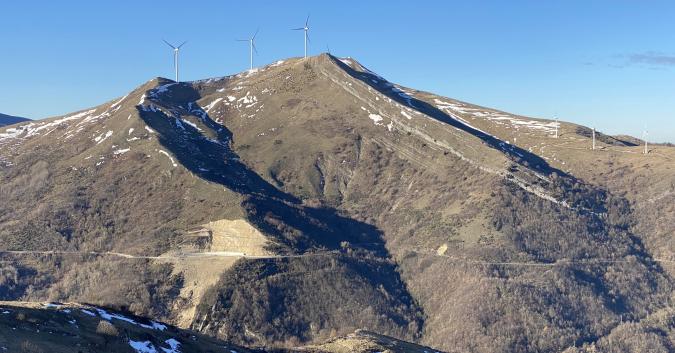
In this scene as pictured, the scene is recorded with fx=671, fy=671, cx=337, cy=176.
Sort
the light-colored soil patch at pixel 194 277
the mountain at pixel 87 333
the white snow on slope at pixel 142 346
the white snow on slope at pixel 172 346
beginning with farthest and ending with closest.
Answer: the light-colored soil patch at pixel 194 277 < the white snow on slope at pixel 172 346 < the white snow on slope at pixel 142 346 < the mountain at pixel 87 333

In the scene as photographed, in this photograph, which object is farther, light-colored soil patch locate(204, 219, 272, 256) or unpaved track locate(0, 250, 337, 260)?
light-colored soil patch locate(204, 219, 272, 256)

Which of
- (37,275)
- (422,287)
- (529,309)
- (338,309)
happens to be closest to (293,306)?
(338,309)

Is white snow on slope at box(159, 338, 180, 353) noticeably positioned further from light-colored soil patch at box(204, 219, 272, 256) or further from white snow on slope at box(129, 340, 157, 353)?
light-colored soil patch at box(204, 219, 272, 256)

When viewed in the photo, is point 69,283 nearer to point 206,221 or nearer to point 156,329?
point 206,221

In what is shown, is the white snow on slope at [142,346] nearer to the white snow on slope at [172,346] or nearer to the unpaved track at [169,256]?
the white snow on slope at [172,346]

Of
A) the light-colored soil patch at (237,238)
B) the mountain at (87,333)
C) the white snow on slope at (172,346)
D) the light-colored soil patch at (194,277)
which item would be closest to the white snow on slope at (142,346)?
the mountain at (87,333)

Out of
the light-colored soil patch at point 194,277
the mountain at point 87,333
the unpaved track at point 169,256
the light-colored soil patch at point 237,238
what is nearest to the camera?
the mountain at point 87,333

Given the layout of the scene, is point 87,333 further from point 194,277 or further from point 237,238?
point 237,238

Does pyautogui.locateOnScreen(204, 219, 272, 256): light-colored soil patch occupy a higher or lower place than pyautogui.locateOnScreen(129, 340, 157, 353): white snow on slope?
lower

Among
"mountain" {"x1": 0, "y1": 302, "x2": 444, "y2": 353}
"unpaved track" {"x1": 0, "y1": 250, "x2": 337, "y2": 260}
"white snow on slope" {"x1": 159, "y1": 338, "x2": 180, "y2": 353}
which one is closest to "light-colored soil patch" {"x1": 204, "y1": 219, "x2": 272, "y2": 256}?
"unpaved track" {"x1": 0, "y1": 250, "x2": 337, "y2": 260}

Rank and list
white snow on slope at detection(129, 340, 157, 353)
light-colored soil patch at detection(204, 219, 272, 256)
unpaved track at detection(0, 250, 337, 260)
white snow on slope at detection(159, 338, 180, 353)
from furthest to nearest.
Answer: light-colored soil patch at detection(204, 219, 272, 256) → unpaved track at detection(0, 250, 337, 260) → white snow on slope at detection(159, 338, 180, 353) → white snow on slope at detection(129, 340, 157, 353)

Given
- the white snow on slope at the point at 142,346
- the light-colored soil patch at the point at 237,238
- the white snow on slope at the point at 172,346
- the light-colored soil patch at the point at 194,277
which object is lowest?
the light-colored soil patch at the point at 194,277
